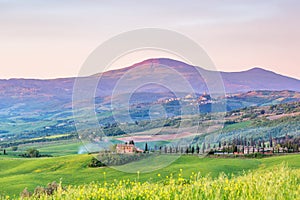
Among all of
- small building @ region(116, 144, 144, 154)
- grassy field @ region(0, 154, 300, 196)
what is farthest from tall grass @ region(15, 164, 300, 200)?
small building @ region(116, 144, 144, 154)

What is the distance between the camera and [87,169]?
9888 centimetres

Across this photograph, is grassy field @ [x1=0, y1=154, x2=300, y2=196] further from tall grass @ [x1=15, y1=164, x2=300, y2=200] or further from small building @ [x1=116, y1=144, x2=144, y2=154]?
tall grass @ [x1=15, y1=164, x2=300, y2=200]

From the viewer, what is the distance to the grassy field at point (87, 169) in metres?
75.2

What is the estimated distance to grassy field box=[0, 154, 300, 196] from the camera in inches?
→ 2960

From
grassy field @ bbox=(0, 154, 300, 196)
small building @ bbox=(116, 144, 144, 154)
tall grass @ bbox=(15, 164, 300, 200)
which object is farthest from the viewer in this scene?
grassy field @ bbox=(0, 154, 300, 196)

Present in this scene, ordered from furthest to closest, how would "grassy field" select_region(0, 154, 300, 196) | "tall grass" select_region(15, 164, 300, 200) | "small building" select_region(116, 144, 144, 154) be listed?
"grassy field" select_region(0, 154, 300, 196) → "small building" select_region(116, 144, 144, 154) → "tall grass" select_region(15, 164, 300, 200)

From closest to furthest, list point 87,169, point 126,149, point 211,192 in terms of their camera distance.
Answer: point 211,192
point 126,149
point 87,169

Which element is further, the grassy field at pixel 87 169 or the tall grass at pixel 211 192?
the grassy field at pixel 87 169

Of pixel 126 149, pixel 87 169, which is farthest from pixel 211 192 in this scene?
pixel 87 169

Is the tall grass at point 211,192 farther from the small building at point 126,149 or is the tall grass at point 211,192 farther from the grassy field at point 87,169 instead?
the small building at point 126,149

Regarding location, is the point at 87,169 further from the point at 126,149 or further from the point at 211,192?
the point at 211,192

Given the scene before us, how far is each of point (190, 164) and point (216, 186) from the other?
7916 cm

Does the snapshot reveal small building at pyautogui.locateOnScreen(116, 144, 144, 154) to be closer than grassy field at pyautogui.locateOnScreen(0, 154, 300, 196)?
Yes

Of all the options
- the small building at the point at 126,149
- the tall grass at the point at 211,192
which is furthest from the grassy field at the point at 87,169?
the tall grass at the point at 211,192
